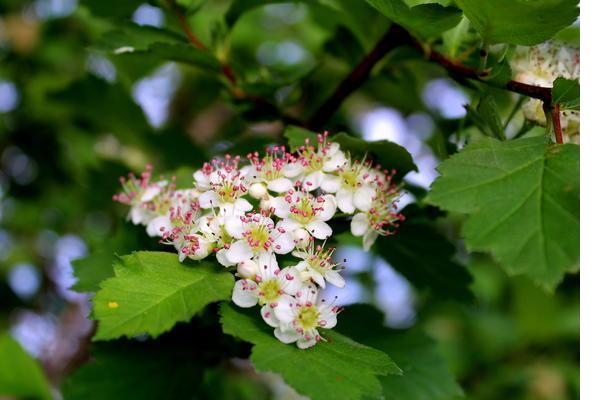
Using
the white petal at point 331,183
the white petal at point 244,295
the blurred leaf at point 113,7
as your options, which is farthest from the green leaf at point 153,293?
the blurred leaf at point 113,7

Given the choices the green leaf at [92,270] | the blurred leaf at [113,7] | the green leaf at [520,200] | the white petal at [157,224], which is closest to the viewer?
the green leaf at [520,200]

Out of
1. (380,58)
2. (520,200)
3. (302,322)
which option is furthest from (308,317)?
(380,58)

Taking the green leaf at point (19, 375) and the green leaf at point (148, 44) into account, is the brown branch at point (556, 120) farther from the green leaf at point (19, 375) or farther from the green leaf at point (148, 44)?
the green leaf at point (19, 375)

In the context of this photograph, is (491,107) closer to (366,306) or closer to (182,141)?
(366,306)

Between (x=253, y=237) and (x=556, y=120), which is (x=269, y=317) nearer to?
(x=253, y=237)

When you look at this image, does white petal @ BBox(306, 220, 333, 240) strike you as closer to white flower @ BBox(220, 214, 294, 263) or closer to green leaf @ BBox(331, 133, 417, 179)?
white flower @ BBox(220, 214, 294, 263)

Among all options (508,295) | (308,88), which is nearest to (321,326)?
(308,88)
